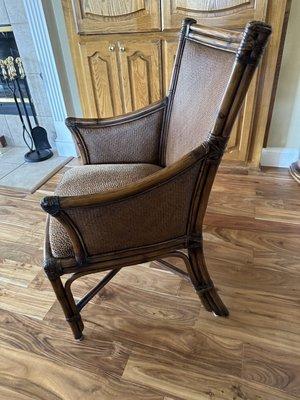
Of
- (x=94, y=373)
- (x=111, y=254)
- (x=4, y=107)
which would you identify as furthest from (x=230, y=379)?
(x=4, y=107)

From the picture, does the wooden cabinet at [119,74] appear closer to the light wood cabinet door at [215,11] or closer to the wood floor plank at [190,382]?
the light wood cabinet door at [215,11]

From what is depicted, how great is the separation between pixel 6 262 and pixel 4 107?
1.64m

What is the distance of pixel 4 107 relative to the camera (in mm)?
2506

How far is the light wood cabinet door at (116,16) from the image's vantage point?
1.61 m

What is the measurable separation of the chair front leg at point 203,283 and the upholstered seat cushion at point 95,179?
35 centimetres

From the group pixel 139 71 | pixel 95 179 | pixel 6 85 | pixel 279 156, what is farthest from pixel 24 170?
pixel 279 156

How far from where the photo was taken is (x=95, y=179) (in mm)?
1081

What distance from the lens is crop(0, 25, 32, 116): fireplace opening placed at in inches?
85.0

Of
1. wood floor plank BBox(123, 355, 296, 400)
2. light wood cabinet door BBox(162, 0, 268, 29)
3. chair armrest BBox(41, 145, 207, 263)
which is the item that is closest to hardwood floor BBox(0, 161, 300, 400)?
wood floor plank BBox(123, 355, 296, 400)

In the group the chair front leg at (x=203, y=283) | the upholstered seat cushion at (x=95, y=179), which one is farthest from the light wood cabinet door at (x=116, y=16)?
the chair front leg at (x=203, y=283)

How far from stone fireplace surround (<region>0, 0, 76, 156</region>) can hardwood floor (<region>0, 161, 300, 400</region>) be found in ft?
3.54

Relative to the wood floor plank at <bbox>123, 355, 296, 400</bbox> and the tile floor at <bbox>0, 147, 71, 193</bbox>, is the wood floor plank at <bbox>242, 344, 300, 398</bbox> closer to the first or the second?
the wood floor plank at <bbox>123, 355, 296, 400</bbox>

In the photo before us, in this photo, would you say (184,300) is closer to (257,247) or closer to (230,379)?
(230,379)

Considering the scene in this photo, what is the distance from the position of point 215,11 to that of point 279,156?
3.28 feet
